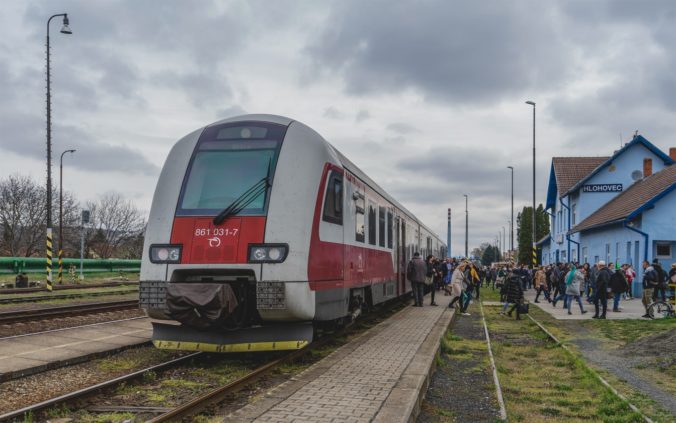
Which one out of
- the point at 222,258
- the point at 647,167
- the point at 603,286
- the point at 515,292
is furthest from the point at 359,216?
the point at 647,167

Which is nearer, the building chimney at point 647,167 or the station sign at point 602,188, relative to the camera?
the building chimney at point 647,167

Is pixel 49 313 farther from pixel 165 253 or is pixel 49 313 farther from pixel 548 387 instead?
pixel 548 387

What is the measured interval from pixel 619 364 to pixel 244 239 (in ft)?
21.3

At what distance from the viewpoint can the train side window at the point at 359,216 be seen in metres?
11.7

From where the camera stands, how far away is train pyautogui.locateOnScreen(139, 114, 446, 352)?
8.59 metres

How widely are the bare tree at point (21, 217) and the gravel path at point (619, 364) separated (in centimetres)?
4914

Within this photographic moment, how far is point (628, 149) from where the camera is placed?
37812 mm

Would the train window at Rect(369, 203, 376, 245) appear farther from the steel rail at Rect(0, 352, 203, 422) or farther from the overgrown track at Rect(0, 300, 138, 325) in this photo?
the overgrown track at Rect(0, 300, 138, 325)

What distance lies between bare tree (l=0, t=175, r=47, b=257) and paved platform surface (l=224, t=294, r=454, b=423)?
1964 inches

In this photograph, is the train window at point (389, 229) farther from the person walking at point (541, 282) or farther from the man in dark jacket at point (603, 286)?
the person walking at point (541, 282)

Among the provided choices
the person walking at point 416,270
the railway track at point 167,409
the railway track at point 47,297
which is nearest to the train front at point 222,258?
the railway track at point 167,409

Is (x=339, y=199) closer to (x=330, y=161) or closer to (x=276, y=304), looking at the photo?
(x=330, y=161)

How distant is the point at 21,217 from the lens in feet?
187

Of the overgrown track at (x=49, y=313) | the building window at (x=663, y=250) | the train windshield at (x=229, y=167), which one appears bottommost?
the overgrown track at (x=49, y=313)
